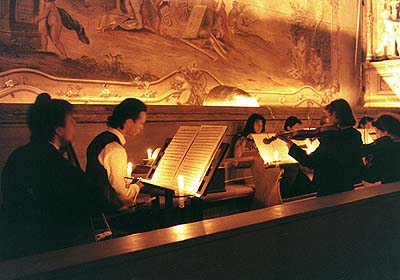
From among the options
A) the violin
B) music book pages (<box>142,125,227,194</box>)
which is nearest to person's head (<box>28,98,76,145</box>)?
music book pages (<box>142,125,227,194</box>)

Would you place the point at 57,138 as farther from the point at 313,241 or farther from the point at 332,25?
the point at 332,25

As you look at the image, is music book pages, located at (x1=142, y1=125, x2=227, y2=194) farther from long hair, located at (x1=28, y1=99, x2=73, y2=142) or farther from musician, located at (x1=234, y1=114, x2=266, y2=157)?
musician, located at (x1=234, y1=114, x2=266, y2=157)

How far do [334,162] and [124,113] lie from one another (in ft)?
6.17

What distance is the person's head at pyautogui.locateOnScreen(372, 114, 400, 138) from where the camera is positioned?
485cm

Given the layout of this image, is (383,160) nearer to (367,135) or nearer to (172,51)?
(367,135)

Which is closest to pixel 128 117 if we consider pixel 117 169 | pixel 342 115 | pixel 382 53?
pixel 117 169

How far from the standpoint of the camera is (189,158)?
3764 millimetres

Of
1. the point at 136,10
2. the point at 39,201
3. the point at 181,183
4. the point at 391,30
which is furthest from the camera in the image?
the point at 391,30

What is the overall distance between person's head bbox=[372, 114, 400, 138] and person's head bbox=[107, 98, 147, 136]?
100 inches

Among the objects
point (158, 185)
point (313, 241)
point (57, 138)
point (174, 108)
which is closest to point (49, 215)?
point (57, 138)

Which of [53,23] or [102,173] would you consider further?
[53,23]

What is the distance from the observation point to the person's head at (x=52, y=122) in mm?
3037

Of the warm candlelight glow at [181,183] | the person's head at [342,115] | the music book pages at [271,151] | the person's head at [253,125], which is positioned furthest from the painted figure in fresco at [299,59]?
the warm candlelight glow at [181,183]

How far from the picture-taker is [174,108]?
7078mm
